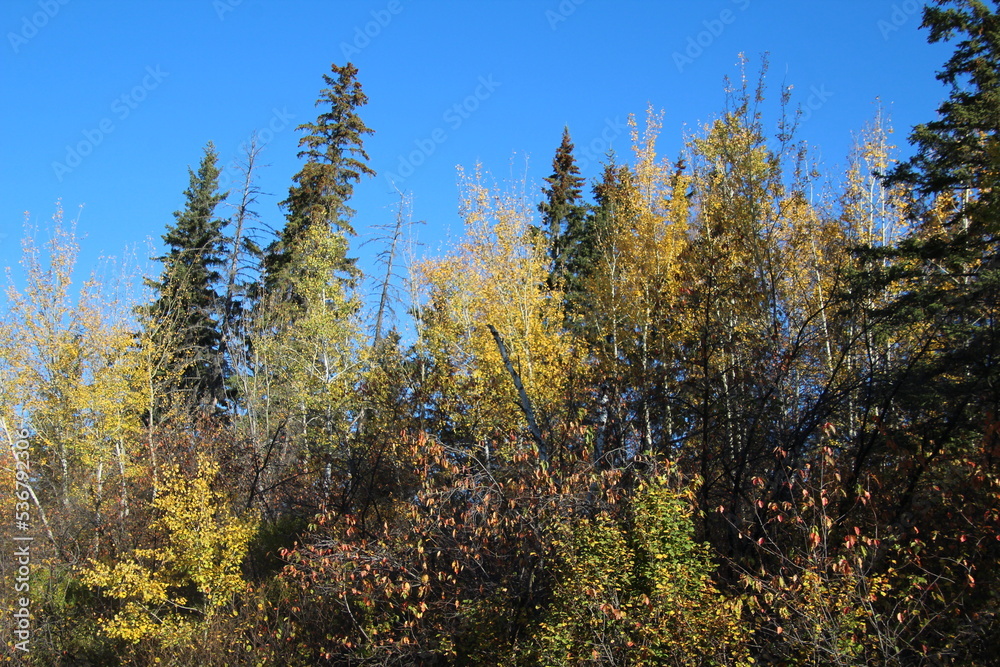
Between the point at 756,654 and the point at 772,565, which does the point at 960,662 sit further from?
the point at 772,565

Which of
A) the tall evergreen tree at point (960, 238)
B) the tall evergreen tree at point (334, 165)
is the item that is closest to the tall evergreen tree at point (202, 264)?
the tall evergreen tree at point (334, 165)

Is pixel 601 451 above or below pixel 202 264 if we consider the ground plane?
below

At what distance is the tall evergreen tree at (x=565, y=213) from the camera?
94.6 feet

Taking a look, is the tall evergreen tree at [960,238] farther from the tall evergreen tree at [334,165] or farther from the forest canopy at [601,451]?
the tall evergreen tree at [334,165]

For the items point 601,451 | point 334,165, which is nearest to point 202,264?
point 334,165

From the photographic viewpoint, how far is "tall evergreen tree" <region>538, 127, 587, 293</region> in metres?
28.8

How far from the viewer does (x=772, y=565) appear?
28.2ft

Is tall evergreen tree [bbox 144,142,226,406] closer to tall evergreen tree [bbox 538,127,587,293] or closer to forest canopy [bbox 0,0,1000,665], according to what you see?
forest canopy [bbox 0,0,1000,665]

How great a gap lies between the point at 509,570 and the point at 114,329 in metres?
17.0

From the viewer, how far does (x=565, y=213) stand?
3042 cm

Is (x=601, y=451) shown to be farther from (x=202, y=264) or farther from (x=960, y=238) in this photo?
(x=202, y=264)

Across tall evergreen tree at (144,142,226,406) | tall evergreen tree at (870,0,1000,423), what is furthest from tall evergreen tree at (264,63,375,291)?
tall evergreen tree at (870,0,1000,423)

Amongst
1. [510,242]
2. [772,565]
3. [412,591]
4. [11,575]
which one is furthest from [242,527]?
Answer: [772,565]

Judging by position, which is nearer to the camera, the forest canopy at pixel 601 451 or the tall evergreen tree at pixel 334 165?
the forest canopy at pixel 601 451
